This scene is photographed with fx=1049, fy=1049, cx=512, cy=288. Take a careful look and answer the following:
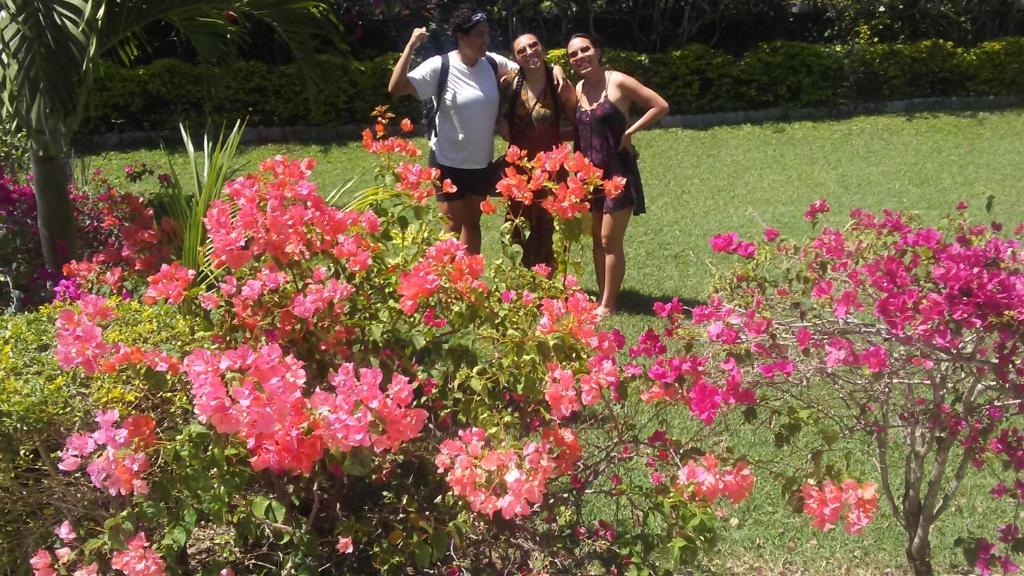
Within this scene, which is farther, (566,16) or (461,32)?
(566,16)

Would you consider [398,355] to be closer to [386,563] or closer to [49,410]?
[386,563]

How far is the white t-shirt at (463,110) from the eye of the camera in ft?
17.3

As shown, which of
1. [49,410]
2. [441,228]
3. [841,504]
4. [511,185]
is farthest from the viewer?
[441,228]

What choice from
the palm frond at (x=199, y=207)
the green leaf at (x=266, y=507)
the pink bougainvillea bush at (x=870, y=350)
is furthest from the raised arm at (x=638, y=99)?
the green leaf at (x=266, y=507)

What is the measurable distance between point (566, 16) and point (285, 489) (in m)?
12.2

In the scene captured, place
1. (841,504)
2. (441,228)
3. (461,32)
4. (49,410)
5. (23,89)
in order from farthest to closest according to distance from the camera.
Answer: (461,32), (23,89), (441,228), (49,410), (841,504)

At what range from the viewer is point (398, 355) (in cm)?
248

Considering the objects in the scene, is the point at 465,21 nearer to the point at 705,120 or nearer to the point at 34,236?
the point at 34,236

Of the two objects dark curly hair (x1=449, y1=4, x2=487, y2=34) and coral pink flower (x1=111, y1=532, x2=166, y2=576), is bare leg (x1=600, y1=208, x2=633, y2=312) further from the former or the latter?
coral pink flower (x1=111, y1=532, x2=166, y2=576)

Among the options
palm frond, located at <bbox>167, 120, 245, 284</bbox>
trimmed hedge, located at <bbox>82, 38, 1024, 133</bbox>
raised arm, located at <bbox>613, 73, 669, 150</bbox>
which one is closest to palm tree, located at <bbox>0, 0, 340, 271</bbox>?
palm frond, located at <bbox>167, 120, 245, 284</bbox>

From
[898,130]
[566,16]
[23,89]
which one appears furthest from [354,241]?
[566,16]

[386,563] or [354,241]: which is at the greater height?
[354,241]

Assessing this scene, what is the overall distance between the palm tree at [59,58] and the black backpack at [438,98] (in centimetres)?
72

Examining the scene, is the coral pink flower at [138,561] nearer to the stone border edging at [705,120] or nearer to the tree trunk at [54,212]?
the tree trunk at [54,212]
